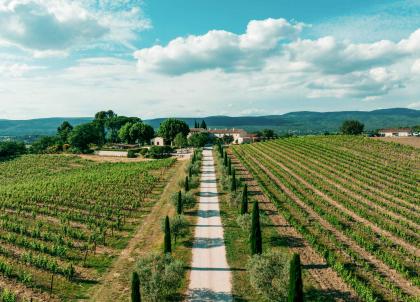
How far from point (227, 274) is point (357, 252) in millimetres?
14362

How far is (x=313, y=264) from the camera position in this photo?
3177cm

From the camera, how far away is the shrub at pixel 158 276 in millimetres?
24578

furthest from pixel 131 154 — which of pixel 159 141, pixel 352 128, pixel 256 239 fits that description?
pixel 352 128

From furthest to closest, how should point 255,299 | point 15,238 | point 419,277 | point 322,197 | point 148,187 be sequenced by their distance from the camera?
point 148,187 < point 322,197 < point 15,238 < point 419,277 < point 255,299

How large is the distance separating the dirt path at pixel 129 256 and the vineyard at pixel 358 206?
56.4 feet

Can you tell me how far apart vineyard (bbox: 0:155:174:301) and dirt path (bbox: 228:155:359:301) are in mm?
18379

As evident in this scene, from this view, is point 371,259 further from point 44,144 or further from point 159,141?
point 44,144

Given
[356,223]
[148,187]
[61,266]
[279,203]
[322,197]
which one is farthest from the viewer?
[148,187]

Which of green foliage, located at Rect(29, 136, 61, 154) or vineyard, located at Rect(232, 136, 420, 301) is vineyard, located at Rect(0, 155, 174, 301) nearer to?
vineyard, located at Rect(232, 136, 420, 301)

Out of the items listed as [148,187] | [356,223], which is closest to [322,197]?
[356,223]

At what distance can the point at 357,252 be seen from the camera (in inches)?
1364

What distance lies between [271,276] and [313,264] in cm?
837

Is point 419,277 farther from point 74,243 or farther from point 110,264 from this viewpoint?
point 74,243

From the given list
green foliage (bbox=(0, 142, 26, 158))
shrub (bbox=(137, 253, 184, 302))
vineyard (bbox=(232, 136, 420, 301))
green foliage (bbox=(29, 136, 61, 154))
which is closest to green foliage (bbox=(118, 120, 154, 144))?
green foliage (bbox=(29, 136, 61, 154))
